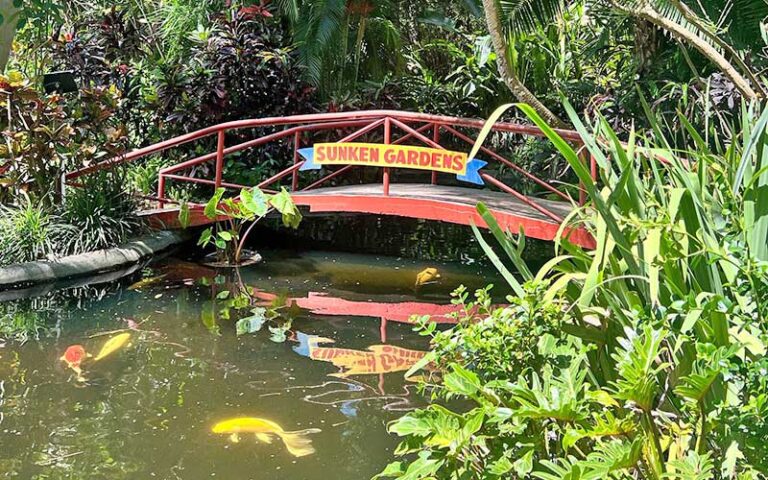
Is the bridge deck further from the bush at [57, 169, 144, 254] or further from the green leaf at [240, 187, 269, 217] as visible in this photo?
the green leaf at [240, 187, 269, 217]

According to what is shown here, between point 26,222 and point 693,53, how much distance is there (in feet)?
23.2

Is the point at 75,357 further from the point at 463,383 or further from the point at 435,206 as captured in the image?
the point at 463,383

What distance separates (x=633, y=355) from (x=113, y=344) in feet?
14.1

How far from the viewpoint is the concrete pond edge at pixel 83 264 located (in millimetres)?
6723

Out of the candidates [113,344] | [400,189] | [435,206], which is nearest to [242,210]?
[400,189]

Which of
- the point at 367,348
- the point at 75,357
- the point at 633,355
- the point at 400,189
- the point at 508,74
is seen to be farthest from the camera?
the point at 400,189

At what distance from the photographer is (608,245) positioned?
2301mm

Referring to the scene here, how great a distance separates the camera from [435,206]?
24.1ft

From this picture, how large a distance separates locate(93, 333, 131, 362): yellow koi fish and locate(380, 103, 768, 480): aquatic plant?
339cm

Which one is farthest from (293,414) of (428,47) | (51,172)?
(428,47)

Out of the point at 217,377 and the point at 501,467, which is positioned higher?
the point at 501,467

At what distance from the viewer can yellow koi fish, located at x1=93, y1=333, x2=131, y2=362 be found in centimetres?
530

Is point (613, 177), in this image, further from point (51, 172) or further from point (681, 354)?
point (51, 172)

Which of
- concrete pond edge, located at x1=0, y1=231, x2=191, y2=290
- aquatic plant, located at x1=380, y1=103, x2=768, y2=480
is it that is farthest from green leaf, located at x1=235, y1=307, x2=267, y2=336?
aquatic plant, located at x1=380, y1=103, x2=768, y2=480
